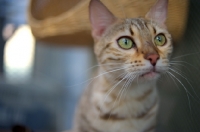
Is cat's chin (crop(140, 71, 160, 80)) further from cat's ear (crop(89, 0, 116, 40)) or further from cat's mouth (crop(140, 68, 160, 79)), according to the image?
cat's ear (crop(89, 0, 116, 40))

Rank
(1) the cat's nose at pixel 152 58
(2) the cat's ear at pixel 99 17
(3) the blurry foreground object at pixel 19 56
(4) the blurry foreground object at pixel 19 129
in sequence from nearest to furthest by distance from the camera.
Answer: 1. (1) the cat's nose at pixel 152 58
2. (2) the cat's ear at pixel 99 17
3. (4) the blurry foreground object at pixel 19 129
4. (3) the blurry foreground object at pixel 19 56

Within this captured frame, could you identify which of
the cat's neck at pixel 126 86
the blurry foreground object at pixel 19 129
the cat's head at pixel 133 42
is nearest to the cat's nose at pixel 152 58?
the cat's head at pixel 133 42

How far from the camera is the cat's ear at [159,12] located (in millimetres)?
854

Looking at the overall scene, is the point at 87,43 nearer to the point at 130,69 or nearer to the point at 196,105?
the point at 130,69

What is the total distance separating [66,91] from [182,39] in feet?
1.61

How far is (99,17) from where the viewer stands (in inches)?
33.3

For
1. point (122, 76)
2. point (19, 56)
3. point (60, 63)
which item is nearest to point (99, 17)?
point (122, 76)

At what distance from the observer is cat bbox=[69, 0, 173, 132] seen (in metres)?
0.79

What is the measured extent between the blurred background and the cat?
0.18ft

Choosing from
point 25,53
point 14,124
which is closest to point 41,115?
point 14,124

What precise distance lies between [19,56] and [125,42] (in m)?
0.54

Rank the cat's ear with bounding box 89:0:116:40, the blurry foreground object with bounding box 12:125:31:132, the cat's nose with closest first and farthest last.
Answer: the cat's nose < the cat's ear with bounding box 89:0:116:40 < the blurry foreground object with bounding box 12:125:31:132

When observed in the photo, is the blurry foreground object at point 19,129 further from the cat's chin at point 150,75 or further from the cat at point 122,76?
the cat's chin at point 150,75

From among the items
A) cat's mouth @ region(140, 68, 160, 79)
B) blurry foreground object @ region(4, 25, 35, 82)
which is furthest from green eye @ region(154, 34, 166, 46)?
blurry foreground object @ region(4, 25, 35, 82)
